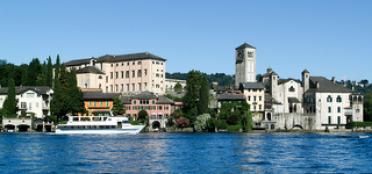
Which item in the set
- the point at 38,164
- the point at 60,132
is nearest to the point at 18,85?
the point at 60,132

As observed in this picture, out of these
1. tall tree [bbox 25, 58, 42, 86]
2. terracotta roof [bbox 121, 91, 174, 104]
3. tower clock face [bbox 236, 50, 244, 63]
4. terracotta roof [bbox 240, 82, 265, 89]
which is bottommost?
terracotta roof [bbox 121, 91, 174, 104]

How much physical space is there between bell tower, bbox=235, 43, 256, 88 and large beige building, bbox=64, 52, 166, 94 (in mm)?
15941

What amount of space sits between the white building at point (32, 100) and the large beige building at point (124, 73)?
1878 cm

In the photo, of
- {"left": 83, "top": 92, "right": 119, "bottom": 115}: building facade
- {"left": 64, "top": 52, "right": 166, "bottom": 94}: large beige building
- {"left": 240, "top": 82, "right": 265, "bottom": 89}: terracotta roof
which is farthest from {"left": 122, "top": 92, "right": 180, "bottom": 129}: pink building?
{"left": 64, "top": 52, "right": 166, "bottom": 94}: large beige building

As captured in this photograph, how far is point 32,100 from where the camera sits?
402 feet

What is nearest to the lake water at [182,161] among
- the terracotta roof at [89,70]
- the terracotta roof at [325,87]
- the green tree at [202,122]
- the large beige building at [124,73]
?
the green tree at [202,122]

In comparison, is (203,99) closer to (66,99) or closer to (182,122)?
(182,122)

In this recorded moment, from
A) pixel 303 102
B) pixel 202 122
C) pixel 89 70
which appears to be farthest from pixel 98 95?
pixel 303 102

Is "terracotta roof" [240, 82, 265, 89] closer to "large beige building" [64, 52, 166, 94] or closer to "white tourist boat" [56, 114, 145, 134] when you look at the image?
"large beige building" [64, 52, 166, 94]

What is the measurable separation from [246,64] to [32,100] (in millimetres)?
42718

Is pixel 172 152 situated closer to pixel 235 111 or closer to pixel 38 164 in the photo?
pixel 38 164

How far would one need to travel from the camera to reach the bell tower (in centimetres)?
13838

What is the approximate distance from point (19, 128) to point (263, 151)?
227 feet

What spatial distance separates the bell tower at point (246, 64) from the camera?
138 m
